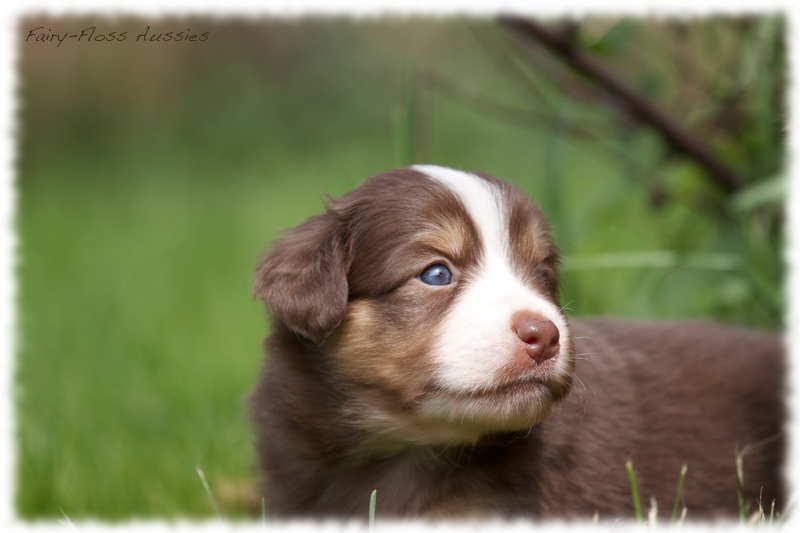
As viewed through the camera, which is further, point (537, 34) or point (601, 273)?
point (601, 273)

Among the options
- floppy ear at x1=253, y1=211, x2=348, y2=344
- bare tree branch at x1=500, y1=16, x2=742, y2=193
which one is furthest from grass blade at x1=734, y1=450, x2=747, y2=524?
bare tree branch at x1=500, y1=16, x2=742, y2=193

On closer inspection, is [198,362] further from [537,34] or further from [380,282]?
[380,282]

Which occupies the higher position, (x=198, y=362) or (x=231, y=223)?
(x=231, y=223)

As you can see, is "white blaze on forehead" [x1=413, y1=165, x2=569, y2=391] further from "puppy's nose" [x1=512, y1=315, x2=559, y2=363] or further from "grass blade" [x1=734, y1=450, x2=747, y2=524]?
"grass blade" [x1=734, y1=450, x2=747, y2=524]

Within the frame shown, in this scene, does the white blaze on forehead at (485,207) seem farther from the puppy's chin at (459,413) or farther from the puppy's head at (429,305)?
the puppy's chin at (459,413)

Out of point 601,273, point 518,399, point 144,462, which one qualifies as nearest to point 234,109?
point 601,273
